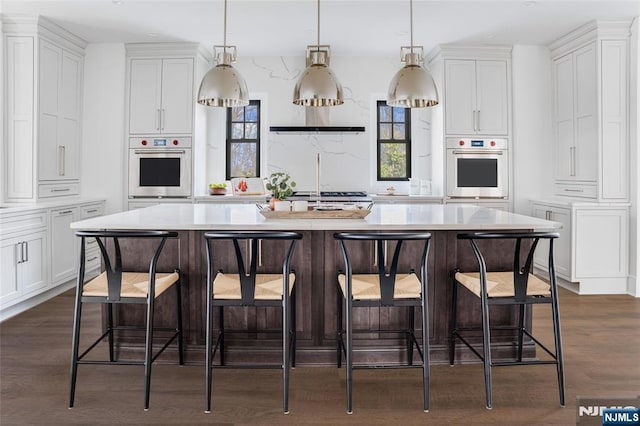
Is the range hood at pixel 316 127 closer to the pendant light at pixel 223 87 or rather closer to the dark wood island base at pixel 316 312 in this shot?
the pendant light at pixel 223 87

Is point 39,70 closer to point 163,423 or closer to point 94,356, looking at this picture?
point 94,356

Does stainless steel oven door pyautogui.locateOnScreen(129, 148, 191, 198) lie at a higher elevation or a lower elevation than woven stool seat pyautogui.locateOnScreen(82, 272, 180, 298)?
higher

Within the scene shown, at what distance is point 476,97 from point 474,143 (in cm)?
53

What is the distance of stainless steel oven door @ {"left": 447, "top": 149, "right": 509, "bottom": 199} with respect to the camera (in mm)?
5805

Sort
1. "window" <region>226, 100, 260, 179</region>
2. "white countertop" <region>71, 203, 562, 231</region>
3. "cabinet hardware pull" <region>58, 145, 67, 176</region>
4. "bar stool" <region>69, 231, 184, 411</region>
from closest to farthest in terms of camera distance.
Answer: "bar stool" <region>69, 231, 184, 411</region> < "white countertop" <region>71, 203, 562, 231</region> < "cabinet hardware pull" <region>58, 145, 67, 176</region> < "window" <region>226, 100, 260, 179</region>

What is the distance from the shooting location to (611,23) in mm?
4863

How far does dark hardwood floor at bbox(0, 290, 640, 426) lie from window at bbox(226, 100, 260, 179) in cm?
351

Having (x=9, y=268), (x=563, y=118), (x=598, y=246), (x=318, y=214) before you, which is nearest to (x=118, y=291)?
(x=318, y=214)

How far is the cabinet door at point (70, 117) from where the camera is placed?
17.3ft

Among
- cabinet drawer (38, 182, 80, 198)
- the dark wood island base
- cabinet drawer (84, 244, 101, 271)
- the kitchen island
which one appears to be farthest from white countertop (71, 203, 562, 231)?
cabinet drawer (84, 244, 101, 271)

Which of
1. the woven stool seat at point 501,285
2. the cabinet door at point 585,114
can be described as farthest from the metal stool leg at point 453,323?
the cabinet door at point 585,114

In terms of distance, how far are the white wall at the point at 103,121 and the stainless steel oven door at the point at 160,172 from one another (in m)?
0.18

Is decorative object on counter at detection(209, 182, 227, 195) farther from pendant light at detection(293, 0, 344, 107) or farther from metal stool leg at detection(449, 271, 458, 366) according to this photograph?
metal stool leg at detection(449, 271, 458, 366)

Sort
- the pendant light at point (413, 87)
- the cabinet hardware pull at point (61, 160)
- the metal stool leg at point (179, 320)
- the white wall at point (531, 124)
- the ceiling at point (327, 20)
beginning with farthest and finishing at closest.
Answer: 1. the white wall at point (531, 124)
2. the cabinet hardware pull at point (61, 160)
3. the ceiling at point (327, 20)
4. the pendant light at point (413, 87)
5. the metal stool leg at point (179, 320)
